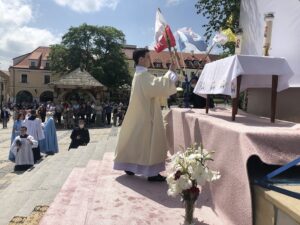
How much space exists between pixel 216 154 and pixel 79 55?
4311 centimetres

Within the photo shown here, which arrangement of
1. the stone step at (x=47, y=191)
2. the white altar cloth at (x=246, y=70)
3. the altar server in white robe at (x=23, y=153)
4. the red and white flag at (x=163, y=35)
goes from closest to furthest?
the white altar cloth at (x=246, y=70), the stone step at (x=47, y=191), the red and white flag at (x=163, y=35), the altar server in white robe at (x=23, y=153)

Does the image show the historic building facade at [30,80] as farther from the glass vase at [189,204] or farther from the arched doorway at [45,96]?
the glass vase at [189,204]

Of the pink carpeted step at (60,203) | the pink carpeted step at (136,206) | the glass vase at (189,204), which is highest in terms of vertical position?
the glass vase at (189,204)

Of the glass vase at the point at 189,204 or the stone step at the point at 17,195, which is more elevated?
the glass vase at the point at 189,204

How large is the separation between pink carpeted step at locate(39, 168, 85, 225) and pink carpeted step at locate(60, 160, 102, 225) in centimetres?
5

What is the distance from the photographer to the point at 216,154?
3.74 m

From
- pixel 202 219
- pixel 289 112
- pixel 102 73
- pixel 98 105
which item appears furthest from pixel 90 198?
pixel 102 73

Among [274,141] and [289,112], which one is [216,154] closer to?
[274,141]

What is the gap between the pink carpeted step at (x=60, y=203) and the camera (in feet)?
11.4

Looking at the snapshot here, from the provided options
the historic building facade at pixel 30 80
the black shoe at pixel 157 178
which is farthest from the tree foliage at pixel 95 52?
the black shoe at pixel 157 178

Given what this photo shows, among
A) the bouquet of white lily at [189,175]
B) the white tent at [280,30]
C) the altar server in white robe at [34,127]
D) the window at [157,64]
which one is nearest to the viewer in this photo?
the bouquet of white lily at [189,175]

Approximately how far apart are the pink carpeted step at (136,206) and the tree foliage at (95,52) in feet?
132

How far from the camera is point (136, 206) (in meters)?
3.80

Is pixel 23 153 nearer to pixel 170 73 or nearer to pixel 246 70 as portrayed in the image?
pixel 170 73
